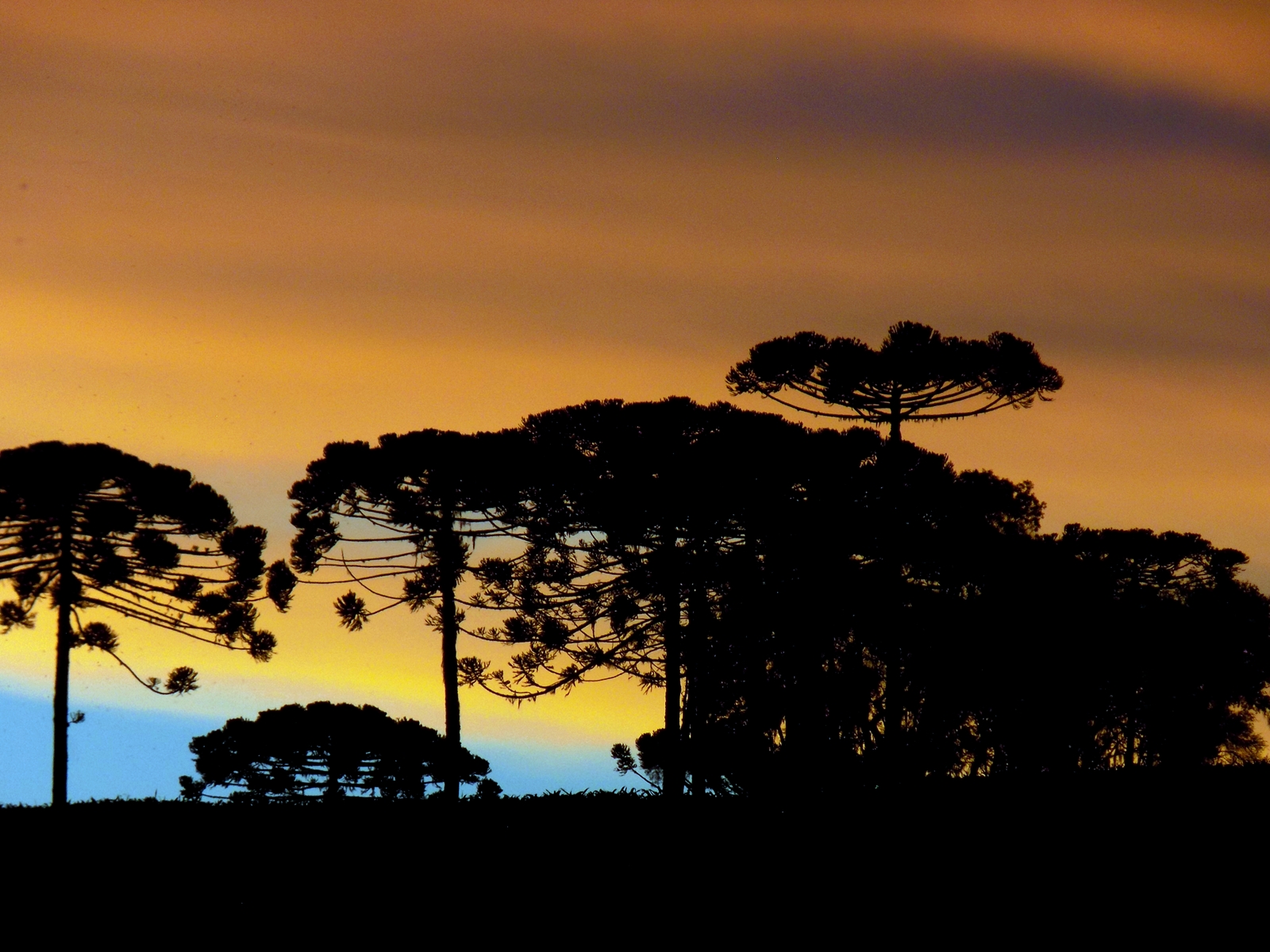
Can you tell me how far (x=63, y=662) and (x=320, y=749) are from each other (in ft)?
48.9

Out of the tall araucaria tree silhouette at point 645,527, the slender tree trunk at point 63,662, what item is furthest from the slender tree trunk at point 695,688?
the slender tree trunk at point 63,662

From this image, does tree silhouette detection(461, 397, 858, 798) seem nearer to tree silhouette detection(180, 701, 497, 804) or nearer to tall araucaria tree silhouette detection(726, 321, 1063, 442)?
tall araucaria tree silhouette detection(726, 321, 1063, 442)

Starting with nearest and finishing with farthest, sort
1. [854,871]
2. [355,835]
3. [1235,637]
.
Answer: [854,871], [355,835], [1235,637]

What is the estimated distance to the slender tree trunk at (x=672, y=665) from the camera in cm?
2338

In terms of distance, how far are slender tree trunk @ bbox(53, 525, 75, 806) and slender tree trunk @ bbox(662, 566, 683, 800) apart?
476 inches

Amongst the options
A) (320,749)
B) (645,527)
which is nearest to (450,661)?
(645,527)

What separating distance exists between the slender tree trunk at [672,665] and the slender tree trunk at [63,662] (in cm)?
1209

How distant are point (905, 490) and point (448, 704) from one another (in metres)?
10.2

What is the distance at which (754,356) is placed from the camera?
2723 centimetres

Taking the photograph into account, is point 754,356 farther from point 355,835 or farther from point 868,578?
point 355,835

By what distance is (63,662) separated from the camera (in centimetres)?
2723

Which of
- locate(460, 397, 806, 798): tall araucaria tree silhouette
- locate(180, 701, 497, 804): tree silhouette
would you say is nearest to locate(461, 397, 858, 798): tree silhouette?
locate(460, 397, 806, 798): tall araucaria tree silhouette

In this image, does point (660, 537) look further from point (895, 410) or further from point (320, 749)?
point (320, 749)

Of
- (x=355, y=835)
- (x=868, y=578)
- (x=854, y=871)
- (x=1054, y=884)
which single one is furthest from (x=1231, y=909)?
(x=868, y=578)
